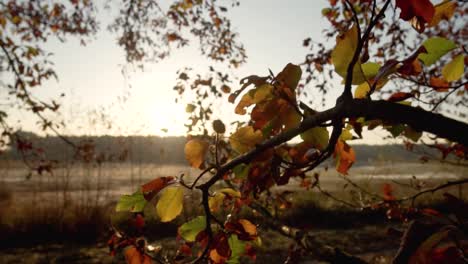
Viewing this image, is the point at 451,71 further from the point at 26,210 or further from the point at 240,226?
the point at 26,210

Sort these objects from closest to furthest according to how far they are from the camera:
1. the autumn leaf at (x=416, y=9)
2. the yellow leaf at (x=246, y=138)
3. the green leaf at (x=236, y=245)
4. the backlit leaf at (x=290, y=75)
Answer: the autumn leaf at (x=416, y=9) < the backlit leaf at (x=290, y=75) < the yellow leaf at (x=246, y=138) < the green leaf at (x=236, y=245)

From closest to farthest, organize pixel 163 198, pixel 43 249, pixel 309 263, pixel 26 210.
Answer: pixel 163 198 < pixel 309 263 < pixel 43 249 < pixel 26 210

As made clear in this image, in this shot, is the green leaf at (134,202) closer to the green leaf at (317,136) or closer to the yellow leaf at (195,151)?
the yellow leaf at (195,151)

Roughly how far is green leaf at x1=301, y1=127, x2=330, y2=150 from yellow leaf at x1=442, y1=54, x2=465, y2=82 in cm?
42

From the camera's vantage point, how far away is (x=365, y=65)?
0.63 meters

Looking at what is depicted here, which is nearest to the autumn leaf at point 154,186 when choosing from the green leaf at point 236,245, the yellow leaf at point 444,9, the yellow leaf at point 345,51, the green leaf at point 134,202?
the green leaf at point 134,202

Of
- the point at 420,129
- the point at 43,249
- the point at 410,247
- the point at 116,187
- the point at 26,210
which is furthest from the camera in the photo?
the point at 116,187

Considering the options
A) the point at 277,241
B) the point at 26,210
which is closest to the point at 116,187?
the point at 26,210

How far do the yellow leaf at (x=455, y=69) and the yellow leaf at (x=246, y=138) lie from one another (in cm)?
52

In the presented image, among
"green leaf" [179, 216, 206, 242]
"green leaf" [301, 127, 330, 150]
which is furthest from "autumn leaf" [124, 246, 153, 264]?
"green leaf" [301, 127, 330, 150]

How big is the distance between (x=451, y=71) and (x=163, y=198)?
0.77 metres

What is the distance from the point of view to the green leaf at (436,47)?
64 centimetres

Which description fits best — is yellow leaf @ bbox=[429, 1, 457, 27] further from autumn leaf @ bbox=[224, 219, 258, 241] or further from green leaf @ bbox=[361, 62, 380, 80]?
autumn leaf @ bbox=[224, 219, 258, 241]

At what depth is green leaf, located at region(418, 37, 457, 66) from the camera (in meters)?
0.64
